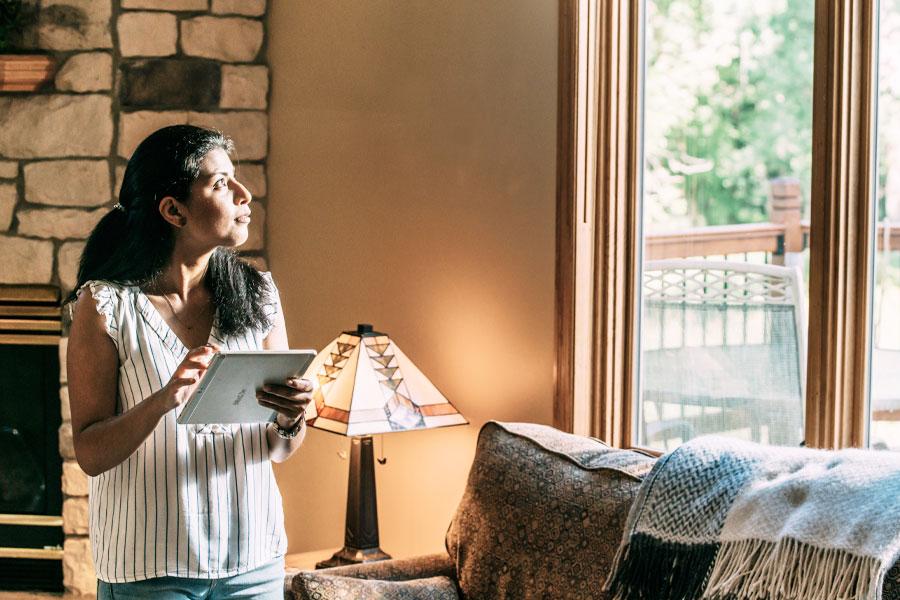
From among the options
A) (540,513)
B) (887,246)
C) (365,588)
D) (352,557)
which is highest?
(887,246)

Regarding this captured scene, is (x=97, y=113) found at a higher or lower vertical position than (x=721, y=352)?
higher

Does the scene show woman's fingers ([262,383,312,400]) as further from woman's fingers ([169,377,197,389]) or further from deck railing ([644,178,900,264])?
deck railing ([644,178,900,264])

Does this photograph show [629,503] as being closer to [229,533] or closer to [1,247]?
[229,533]

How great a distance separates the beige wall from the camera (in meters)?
2.82

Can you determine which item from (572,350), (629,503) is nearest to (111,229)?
(629,503)

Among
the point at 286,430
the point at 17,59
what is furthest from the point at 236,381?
the point at 17,59

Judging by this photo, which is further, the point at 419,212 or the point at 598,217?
the point at 419,212

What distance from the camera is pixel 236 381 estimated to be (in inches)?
62.7

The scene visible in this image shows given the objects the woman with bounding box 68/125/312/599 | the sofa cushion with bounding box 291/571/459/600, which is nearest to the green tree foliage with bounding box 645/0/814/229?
the sofa cushion with bounding box 291/571/459/600

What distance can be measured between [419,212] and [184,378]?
5.32 ft

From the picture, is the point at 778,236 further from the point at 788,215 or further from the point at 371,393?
the point at 371,393

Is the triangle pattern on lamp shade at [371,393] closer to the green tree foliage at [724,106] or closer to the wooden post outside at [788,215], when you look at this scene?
the green tree foliage at [724,106]

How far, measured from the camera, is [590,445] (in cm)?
227

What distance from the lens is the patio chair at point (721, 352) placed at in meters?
2.30
